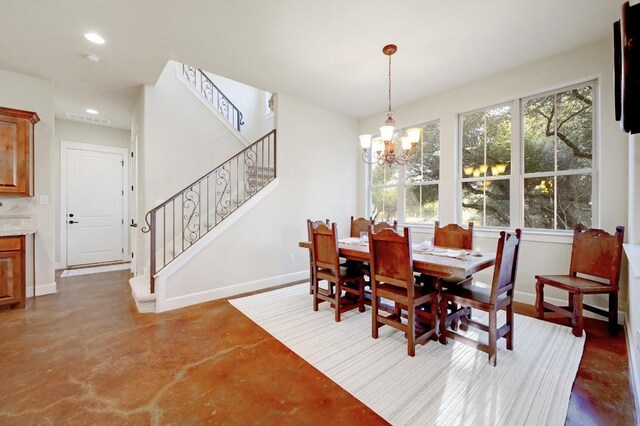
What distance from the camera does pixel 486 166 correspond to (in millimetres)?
3811

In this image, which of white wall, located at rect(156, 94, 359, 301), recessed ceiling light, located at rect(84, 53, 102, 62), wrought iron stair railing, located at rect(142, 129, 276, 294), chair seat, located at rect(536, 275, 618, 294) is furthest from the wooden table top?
recessed ceiling light, located at rect(84, 53, 102, 62)

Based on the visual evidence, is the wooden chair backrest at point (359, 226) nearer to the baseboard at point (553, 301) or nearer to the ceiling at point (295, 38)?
the ceiling at point (295, 38)

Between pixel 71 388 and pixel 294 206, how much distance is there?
3.19 m

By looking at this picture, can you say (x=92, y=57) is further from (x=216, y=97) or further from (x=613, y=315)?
(x=613, y=315)

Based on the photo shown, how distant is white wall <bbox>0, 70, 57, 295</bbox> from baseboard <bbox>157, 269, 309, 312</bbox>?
6.44 ft

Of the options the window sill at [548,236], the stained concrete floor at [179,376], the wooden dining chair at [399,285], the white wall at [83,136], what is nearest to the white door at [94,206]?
the white wall at [83,136]

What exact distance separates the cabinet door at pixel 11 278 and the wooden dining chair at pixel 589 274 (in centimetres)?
579

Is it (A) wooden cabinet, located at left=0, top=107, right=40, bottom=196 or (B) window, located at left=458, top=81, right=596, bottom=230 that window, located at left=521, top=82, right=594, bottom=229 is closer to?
(B) window, located at left=458, top=81, right=596, bottom=230

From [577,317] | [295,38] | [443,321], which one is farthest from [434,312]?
[295,38]

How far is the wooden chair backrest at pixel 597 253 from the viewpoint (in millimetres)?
2494

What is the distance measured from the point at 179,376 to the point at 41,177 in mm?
3605

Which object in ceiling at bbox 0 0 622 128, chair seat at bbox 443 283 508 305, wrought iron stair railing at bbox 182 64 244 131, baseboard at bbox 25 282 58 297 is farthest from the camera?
wrought iron stair railing at bbox 182 64 244 131

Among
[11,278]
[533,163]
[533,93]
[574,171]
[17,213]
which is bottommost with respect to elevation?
[11,278]

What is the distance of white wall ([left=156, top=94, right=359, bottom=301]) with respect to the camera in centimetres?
354
